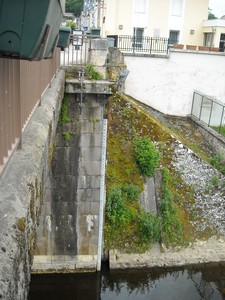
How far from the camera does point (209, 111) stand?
16906 mm

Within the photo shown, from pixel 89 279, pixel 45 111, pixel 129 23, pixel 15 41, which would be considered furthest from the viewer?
pixel 129 23

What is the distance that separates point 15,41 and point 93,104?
687cm

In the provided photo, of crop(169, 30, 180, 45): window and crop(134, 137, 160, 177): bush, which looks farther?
crop(169, 30, 180, 45): window

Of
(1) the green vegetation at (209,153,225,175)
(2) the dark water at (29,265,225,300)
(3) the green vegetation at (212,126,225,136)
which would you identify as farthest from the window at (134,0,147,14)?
(2) the dark water at (29,265,225,300)

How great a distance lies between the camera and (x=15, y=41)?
5.60 feet

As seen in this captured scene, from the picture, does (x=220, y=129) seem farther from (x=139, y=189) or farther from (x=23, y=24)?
(x=23, y=24)

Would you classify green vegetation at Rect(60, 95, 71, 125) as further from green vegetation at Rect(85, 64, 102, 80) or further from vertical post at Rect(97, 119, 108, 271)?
vertical post at Rect(97, 119, 108, 271)

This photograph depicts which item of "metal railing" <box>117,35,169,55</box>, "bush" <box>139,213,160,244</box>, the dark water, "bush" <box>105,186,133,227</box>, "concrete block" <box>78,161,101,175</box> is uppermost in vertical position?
"metal railing" <box>117,35,169,55</box>

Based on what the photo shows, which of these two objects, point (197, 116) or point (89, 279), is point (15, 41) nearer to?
point (89, 279)

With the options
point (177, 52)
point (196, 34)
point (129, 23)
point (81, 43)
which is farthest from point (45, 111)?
point (196, 34)

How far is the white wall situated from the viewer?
680 inches

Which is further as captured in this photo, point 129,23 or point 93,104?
point 129,23

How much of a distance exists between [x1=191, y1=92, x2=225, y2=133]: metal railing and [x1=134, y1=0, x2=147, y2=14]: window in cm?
776

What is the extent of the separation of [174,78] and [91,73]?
33.1ft
